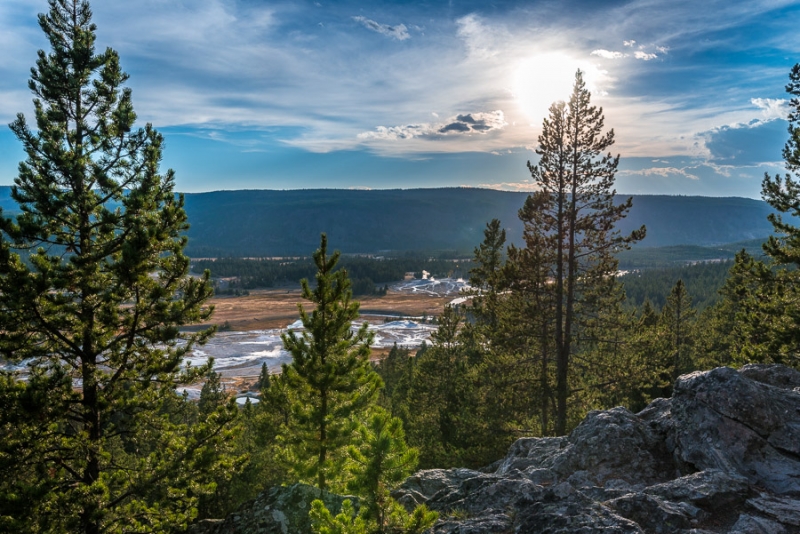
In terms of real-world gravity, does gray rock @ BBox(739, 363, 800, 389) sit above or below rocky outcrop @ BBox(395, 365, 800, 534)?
above

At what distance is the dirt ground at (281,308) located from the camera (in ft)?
440

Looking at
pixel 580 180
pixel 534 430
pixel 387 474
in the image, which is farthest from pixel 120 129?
pixel 534 430

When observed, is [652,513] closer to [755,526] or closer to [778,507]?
[755,526]

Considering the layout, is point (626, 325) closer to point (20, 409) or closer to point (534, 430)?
point (534, 430)

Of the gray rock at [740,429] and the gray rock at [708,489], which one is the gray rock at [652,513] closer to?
the gray rock at [708,489]

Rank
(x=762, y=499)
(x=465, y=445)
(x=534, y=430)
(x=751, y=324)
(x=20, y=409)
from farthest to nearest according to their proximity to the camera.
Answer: (x=465, y=445) → (x=534, y=430) → (x=751, y=324) → (x=20, y=409) → (x=762, y=499)

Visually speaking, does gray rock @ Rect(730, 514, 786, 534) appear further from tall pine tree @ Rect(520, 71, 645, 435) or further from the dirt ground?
the dirt ground

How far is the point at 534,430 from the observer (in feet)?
68.3

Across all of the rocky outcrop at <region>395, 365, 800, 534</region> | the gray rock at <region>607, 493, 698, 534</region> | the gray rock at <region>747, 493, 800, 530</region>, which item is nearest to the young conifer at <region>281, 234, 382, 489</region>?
the rocky outcrop at <region>395, 365, 800, 534</region>

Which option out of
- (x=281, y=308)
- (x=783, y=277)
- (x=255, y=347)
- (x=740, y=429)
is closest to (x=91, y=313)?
(x=740, y=429)

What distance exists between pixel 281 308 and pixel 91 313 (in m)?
153

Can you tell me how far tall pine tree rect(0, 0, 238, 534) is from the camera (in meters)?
8.65

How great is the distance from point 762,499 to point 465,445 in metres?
17.6

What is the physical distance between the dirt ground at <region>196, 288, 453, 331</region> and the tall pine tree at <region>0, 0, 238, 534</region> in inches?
4316
